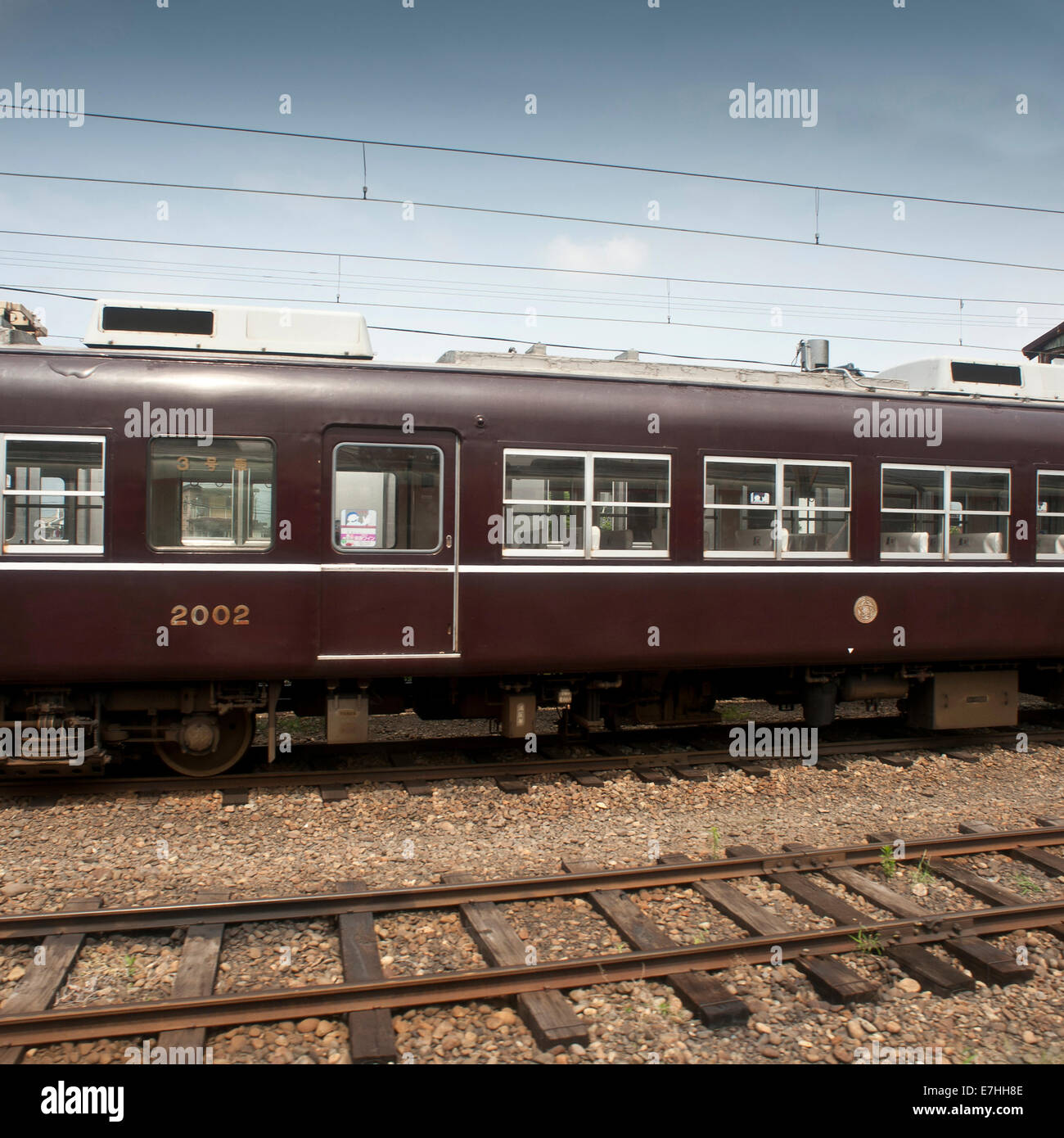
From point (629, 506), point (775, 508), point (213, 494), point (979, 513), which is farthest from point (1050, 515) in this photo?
point (213, 494)

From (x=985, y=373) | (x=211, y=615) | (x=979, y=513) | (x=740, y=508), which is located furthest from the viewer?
(x=985, y=373)

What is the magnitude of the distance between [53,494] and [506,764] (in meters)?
4.26

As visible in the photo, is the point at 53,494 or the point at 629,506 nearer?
the point at 53,494

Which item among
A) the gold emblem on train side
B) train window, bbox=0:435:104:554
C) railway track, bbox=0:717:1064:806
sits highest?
train window, bbox=0:435:104:554

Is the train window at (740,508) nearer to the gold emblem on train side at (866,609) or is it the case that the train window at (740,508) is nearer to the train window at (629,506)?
the train window at (629,506)

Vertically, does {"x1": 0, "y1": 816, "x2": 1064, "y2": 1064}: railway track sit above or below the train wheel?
below

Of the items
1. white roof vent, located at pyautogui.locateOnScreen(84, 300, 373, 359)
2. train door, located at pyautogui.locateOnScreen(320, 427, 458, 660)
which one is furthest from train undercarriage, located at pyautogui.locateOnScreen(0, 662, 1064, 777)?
white roof vent, located at pyautogui.locateOnScreen(84, 300, 373, 359)

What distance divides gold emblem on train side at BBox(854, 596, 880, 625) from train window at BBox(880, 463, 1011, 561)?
46 cm

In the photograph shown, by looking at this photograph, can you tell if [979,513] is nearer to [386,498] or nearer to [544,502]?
[544,502]

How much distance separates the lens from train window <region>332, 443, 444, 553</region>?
7.27m

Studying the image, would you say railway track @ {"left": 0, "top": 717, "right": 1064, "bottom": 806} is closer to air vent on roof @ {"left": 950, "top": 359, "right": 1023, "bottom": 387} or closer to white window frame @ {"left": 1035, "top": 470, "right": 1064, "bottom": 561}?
white window frame @ {"left": 1035, "top": 470, "right": 1064, "bottom": 561}

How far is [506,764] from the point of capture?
802 centimetres
